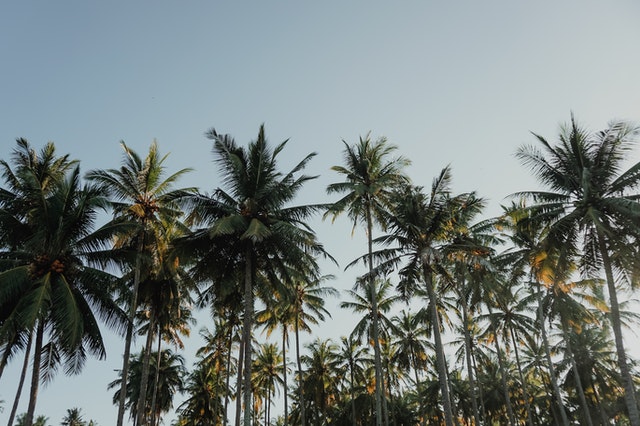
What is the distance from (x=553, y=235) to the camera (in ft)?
55.8

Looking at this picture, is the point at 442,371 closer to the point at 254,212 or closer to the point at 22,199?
the point at 254,212

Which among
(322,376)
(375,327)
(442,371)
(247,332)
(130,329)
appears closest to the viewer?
(247,332)

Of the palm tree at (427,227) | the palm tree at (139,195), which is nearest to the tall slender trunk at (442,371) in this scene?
the palm tree at (427,227)

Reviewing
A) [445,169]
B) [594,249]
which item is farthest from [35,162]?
[594,249]

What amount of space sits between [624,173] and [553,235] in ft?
10.7

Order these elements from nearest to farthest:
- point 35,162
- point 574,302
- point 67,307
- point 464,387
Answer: point 67,307 < point 35,162 < point 574,302 < point 464,387

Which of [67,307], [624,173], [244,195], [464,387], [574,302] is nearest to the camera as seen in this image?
[67,307]

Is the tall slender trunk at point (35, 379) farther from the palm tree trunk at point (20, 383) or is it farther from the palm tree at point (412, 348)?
the palm tree at point (412, 348)

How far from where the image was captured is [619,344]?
14711mm

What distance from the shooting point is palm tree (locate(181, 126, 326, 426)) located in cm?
1891

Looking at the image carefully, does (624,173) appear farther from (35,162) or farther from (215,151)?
(35,162)

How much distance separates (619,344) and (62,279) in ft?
64.4

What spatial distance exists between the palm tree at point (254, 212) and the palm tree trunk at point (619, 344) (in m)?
11.0

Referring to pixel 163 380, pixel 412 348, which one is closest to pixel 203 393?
pixel 163 380
